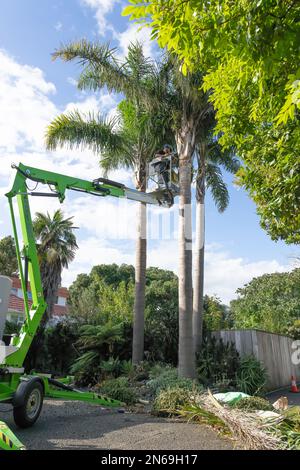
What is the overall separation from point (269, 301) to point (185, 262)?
931 inches

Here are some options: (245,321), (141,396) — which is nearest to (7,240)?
(245,321)

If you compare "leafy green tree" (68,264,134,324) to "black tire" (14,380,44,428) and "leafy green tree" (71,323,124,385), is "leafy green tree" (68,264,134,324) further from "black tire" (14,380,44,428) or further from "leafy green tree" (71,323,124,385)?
"black tire" (14,380,44,428)

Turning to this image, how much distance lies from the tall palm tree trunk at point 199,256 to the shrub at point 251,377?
5.55 feet

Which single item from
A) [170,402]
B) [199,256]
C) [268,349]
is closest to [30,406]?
[170,402]

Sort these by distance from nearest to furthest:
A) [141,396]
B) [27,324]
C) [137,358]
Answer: [27,324] < [141,396] < [137,358]

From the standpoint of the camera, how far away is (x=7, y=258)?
37219 millimetres

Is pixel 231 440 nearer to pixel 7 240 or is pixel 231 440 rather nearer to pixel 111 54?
pixel 111 54

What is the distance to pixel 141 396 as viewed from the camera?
11.0 metres

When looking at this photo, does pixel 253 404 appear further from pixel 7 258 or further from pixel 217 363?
pixel 7 258

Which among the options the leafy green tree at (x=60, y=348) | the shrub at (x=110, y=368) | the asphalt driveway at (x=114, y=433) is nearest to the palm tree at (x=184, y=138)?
the shrub at (x=110, y=368)

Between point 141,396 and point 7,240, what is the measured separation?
31.0 meters

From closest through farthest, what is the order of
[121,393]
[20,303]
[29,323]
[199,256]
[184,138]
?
[29,323] → [121,393] → [184,138] → [199,256] → [20,303]

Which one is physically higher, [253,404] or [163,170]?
[163,170]

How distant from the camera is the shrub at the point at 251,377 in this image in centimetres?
1223
